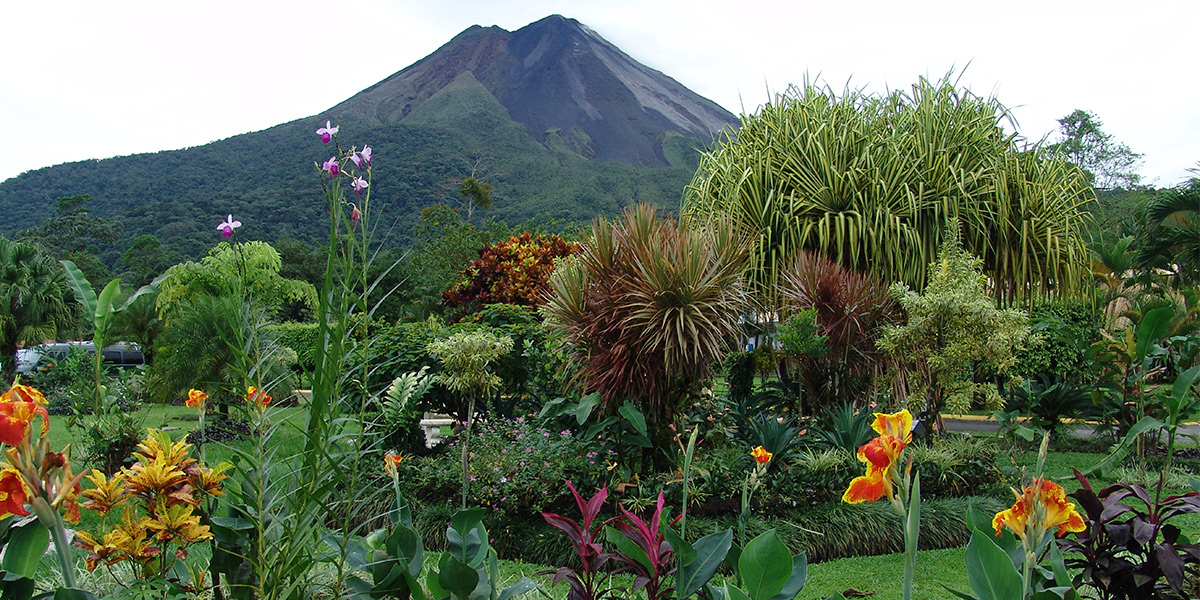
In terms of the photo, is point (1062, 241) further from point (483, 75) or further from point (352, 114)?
point (483, 75)

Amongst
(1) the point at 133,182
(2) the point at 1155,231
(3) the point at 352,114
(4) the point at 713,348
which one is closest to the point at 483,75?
(3) the point at 352,114

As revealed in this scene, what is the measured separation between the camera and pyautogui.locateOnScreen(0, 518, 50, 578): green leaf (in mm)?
1569

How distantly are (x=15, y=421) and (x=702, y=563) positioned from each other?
142 cm

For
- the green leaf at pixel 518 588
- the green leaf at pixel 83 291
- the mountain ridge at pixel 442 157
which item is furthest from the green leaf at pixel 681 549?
the mountain ridge at pixel 442 157

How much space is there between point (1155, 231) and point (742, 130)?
9.66m

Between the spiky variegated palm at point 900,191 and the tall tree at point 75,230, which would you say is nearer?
the spiky variegated palm at point 900,191

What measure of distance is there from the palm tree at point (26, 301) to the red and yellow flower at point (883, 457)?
1762 centimetres

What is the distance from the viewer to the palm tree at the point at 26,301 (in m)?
14.7

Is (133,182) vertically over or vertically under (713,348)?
over

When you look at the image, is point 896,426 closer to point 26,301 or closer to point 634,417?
point 634,417

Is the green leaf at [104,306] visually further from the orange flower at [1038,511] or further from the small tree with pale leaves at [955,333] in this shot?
the small tree with pale leaves at [955,333]

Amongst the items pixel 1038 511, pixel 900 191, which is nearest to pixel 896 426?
pixel 1038 511

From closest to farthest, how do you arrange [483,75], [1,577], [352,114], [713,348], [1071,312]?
[1,577] → [713,348] → [1071,312] → [352,114] → [483,75]

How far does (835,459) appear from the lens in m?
4.86
